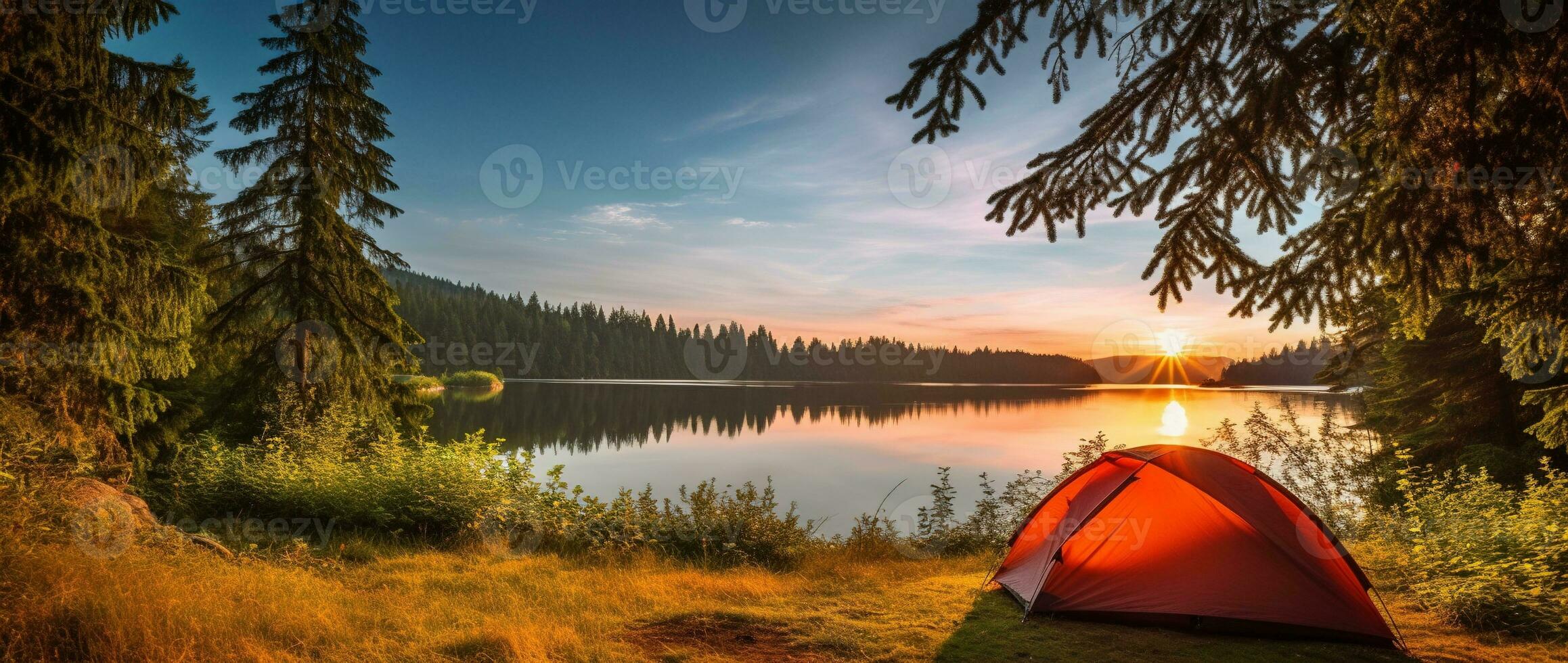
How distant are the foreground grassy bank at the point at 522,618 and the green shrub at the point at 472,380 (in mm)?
72304

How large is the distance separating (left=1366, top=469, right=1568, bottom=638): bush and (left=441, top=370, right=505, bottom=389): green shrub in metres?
76.5

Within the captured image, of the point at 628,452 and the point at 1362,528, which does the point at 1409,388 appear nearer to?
the point at 1362,528

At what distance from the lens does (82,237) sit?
235 inches

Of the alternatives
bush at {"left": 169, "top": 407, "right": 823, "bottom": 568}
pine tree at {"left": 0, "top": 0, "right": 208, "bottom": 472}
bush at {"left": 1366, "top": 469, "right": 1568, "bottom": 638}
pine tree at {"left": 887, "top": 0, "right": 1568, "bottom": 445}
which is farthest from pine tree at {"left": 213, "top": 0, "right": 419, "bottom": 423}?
bush at {"left": 1366, "top": 469, "right": 1568, "bottom": 638}

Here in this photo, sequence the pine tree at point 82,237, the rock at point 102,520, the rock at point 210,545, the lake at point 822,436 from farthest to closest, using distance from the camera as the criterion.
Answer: the lake at point 822,436, the rock at point 210,545, the pine tree at point 82,237, the rock at point 102,520

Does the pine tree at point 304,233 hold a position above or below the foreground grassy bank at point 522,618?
above

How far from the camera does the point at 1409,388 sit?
49.2 feet

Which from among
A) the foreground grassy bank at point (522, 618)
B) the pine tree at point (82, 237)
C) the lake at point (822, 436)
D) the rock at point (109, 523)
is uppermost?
the pine tree at point (82, 237)

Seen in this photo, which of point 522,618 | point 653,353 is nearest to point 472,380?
point 653,353

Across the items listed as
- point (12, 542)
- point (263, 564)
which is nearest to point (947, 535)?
point (263, 564)

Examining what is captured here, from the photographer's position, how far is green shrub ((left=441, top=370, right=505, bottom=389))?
73.6 meters

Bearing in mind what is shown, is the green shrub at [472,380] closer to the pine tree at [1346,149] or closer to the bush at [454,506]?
the bush at [454,506]

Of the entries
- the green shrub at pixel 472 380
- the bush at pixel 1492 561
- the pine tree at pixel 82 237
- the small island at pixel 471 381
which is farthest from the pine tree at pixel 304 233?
the green shrub at pixel 472 380

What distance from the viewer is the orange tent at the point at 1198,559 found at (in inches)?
228
